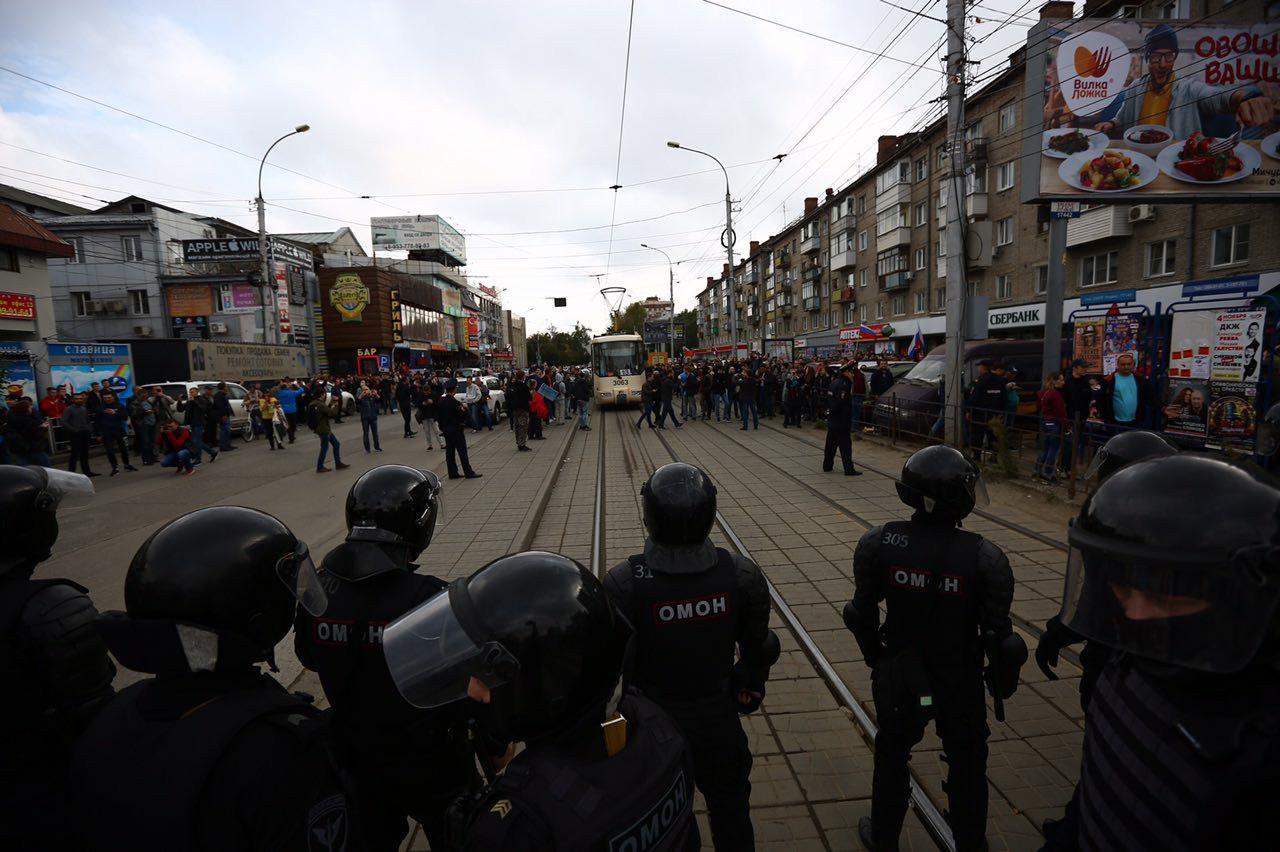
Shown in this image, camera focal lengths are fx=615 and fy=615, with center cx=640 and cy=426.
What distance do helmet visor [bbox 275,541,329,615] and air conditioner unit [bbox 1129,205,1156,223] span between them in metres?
27.1

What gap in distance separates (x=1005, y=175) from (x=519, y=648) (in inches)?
1313

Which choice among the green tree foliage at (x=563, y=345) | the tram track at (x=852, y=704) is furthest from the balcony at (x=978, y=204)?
the green tree foliage at (x=563, y=345)

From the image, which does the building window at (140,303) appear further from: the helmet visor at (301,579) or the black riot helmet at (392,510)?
the helmet visor at (301,579)

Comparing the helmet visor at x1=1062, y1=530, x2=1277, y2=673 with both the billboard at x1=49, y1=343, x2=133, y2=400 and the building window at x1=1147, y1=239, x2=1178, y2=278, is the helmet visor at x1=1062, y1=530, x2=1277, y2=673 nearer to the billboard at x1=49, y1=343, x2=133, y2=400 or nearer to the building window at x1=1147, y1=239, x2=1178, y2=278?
the billboard at x1=49, y1=343, x2=133, y2=400

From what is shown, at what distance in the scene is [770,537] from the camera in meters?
7.14

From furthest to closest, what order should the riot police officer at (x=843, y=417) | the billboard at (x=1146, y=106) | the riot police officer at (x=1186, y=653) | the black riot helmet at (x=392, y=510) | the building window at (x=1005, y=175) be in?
1. the building window at (x=1005, y=175)
2. the billboard at (x=1146, y=106)
3. the riot police officer at (x=843, y=417)
4. the black riot helmet at (x=392, y=510)
5. the riot police officer at (x=1186, y=653)

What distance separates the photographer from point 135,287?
35.5 meters

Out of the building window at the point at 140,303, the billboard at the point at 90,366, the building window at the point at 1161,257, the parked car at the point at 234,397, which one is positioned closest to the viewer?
the parked car at the point at 234,397

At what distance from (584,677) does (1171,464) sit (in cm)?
128

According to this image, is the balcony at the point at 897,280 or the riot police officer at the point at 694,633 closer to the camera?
the riot police officer at the point at 694,633

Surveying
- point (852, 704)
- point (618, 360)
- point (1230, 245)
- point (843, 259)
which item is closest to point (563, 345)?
point (843, 259)

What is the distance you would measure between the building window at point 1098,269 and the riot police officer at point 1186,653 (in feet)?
91.7

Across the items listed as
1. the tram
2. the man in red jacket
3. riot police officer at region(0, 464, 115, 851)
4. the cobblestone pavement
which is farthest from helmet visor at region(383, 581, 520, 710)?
the tram

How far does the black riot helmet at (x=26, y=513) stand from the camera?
6.11ft
